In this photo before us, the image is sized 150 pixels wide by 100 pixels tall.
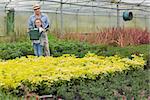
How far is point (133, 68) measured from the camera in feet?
24.7

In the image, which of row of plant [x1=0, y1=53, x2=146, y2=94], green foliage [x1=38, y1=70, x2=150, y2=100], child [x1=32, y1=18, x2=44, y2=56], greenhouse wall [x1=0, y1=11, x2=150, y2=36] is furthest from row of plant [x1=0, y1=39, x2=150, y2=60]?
greenhouse wall [x1=0, y1=11, x2=150, y2=36]

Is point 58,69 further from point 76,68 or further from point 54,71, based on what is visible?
point 76,68

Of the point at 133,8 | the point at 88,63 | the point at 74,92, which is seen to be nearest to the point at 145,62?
the point at 88,63

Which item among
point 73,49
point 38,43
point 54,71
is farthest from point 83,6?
point 54,71

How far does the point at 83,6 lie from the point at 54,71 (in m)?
14.9

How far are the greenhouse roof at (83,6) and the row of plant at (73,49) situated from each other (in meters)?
7.31

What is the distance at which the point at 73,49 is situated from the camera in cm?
1121

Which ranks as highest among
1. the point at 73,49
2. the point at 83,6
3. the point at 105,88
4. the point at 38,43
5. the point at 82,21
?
the point at 83,6

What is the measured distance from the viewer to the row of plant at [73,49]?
9.04 metres

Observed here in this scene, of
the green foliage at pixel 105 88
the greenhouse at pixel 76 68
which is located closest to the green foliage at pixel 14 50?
the greenhouse at pixel 76 68

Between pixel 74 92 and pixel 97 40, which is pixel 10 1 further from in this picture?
pixel 74 92

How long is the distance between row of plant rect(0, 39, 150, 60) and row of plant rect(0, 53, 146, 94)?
112 cm

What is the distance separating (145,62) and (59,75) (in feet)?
7.88

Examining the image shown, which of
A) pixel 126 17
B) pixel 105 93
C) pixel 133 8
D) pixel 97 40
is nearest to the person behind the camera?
pixel 105 93
